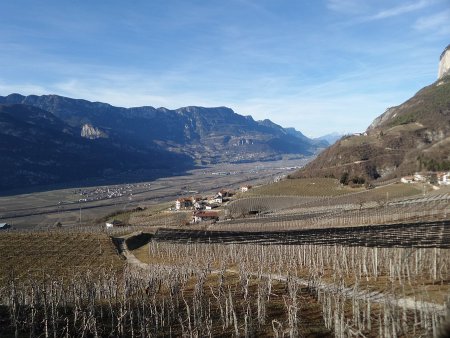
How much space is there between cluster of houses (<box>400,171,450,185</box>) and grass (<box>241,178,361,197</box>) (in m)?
12.0

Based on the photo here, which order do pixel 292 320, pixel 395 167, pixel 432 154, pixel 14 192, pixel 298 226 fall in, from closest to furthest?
pixel 292 320
pixel 298 226
pixel 432 154
pixel 395 167
pixel 14 192

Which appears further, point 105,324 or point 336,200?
point 336,200

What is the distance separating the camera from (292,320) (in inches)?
625

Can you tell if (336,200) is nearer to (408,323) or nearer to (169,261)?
(169,261)

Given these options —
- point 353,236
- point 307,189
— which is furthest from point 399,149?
point 353,236

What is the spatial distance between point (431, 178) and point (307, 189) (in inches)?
1016

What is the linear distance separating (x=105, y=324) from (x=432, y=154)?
105 m

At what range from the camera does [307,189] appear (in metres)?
101

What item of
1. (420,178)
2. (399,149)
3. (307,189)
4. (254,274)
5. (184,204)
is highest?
(399,149)

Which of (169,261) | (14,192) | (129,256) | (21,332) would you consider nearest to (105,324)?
(21,332)

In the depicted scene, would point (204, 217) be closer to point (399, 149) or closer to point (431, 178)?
point (431, 178)

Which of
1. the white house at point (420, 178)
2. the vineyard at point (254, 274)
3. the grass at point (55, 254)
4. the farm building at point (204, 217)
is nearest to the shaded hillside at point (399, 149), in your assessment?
the white house at point (420, 178)

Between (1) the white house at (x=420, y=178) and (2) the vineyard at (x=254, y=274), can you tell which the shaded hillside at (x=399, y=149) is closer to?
(1) the white house at (x=420, y=178)

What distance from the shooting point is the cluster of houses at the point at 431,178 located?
282ft
